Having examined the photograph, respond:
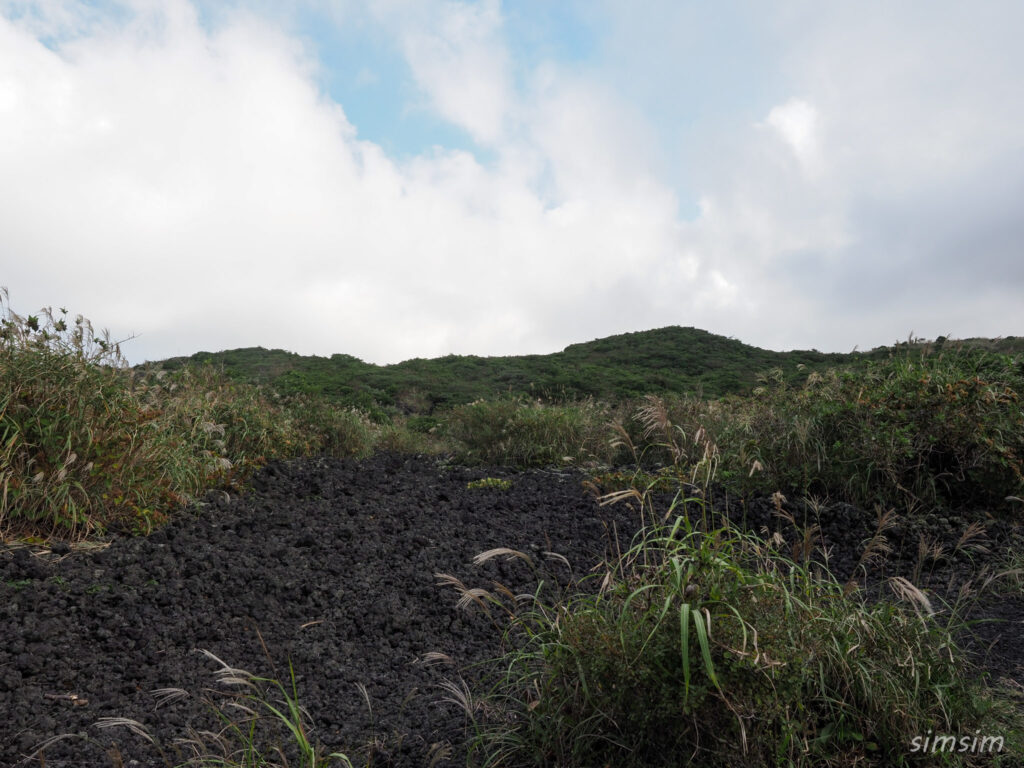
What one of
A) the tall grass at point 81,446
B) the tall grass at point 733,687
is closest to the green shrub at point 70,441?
the tall grass at point 81,446

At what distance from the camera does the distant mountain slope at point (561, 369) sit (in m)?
18.1

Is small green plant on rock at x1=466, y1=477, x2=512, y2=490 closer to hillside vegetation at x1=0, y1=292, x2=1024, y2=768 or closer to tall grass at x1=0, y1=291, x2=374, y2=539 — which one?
hillside vegetation at x1=0, y1=292, x2=1024, y2=768

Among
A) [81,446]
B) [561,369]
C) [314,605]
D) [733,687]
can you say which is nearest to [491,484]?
[314,605]

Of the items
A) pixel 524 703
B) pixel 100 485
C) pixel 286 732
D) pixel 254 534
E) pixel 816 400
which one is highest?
pixel 816 400

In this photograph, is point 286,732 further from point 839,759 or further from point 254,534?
point 254,534

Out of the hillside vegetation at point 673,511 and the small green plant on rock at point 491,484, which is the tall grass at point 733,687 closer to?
the hillside vegetation at point 673,511

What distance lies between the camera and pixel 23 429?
4.45 meters

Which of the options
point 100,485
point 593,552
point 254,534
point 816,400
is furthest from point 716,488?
point 100,485

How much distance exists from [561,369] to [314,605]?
62.8ft

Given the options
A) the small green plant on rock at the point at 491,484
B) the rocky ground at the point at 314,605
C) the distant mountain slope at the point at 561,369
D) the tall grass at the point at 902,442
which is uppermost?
the distant mountain slope at the point at 561,369

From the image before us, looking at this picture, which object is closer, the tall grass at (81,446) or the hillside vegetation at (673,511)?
the hillside vegetation at (673,511)

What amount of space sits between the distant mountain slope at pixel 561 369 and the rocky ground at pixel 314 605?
954cm

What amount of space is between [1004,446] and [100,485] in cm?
648

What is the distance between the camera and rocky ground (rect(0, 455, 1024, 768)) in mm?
2711
